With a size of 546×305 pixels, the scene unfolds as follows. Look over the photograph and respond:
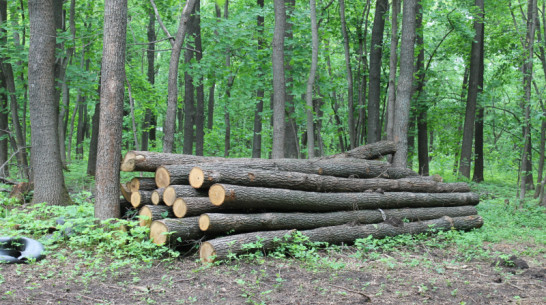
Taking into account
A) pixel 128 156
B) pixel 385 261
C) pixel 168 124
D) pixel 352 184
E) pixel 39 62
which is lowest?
pixel 385 261

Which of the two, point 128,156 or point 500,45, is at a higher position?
point 500,45

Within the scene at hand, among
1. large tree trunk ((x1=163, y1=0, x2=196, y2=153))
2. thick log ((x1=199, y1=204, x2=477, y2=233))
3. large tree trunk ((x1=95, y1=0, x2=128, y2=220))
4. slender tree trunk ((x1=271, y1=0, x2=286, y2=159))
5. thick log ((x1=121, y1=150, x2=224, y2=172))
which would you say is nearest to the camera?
thick log ((x1=199, y1=204, x2=477, y2=233))

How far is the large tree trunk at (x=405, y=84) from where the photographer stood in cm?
1163

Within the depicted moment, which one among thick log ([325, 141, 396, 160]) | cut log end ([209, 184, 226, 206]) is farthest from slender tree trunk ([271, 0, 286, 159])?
cut log end ([209, 184, 226, 206])

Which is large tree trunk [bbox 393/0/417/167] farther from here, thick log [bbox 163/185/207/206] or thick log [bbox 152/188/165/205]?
thick log [bbox 152/188/165/205]

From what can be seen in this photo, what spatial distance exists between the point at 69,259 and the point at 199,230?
5.89ft

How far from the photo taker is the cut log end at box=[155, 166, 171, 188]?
22.3 feet

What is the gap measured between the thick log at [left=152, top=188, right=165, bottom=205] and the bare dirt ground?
3.50 ft

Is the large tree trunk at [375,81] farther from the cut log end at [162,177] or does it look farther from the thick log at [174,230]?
the thick log at [174,230]

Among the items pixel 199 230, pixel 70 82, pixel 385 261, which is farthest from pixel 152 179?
pixel 70 82

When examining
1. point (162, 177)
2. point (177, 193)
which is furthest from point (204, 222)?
point (162, 177)

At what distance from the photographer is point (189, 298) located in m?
4.57

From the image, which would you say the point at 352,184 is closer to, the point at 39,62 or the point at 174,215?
the point at 174,215

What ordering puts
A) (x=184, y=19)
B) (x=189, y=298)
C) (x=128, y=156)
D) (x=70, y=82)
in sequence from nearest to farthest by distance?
1. (x=189, y=298)
2. (x=128, y=156)
3. (x=184, y=19)
4. (x=70, y=82)
